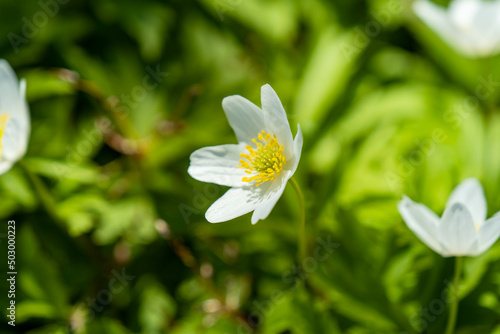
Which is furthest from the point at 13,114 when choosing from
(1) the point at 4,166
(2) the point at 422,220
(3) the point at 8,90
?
(2) the point at 422,220

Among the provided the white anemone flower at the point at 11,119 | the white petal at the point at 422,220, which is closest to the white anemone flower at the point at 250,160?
the white petal at the point at 422,220

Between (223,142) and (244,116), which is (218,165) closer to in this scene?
(244,116)

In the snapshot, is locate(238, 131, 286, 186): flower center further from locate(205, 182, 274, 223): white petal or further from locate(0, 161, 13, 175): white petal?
locate(0, 161, 13, 175): white petal

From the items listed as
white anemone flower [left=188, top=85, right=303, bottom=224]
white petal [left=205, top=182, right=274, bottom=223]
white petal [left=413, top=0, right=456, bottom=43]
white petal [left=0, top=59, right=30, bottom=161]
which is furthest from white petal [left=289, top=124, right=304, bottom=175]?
white petal [left=413, top=0, right=456, bottom=43]

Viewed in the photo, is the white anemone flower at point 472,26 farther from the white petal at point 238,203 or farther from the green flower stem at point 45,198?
the green flower stem at point 45,198

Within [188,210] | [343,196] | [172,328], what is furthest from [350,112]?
[172,328]
